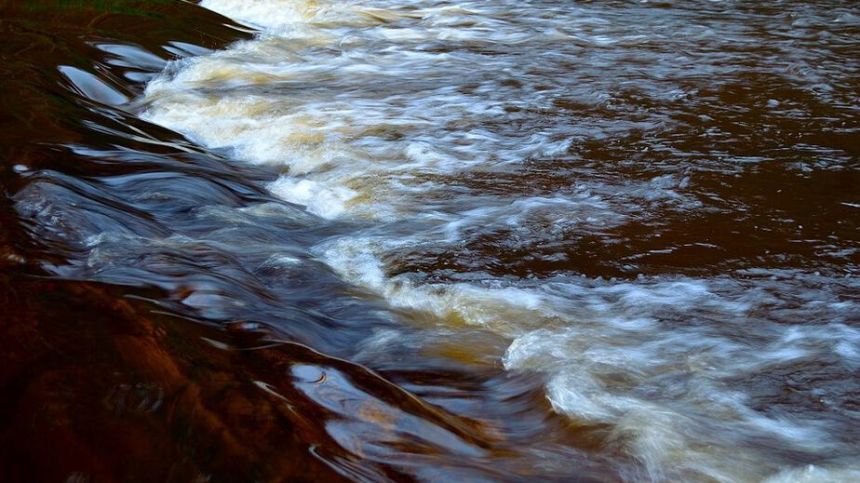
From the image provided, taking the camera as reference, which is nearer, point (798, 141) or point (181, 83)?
point (798, 141)

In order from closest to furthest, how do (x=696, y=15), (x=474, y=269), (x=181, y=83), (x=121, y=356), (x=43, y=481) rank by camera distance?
(x=43, y=481) < (x=121, y=356) < (x=474, y=269) < (x=181, y=83) < (x=696, y=15)

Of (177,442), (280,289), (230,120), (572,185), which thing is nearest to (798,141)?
(572,185)

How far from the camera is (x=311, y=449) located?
2.30 m

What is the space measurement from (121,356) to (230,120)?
410 centimetres

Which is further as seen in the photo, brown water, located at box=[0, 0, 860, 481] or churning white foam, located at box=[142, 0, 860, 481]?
churning white foam, located at box=[142, 0, 860, 481]

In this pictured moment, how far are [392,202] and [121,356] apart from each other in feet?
8.05

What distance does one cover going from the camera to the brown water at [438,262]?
96.5 inches

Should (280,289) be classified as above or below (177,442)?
below

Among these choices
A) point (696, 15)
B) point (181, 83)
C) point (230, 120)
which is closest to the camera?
point (230, 120)

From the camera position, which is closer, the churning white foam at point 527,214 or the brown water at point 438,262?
the brown water at point 438,262

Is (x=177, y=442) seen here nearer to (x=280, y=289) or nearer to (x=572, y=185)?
(x=280, y=289)

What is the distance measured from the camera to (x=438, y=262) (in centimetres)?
406

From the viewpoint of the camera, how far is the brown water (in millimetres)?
2451

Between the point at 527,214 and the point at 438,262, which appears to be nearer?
the point at 438,262
